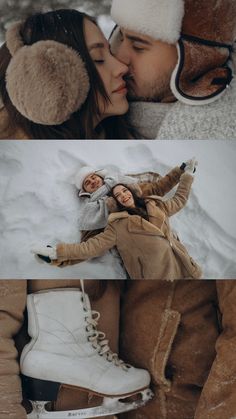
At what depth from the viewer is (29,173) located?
1.83 metres

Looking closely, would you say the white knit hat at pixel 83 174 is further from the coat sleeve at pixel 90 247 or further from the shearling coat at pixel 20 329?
the shearling coat at pixel 20 329

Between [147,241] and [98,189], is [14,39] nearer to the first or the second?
[98,189]

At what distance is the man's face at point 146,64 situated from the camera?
1.78m

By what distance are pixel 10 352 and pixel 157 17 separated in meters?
1.03

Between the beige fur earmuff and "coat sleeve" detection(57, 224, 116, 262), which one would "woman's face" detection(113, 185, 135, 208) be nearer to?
"coat sleeve" detection(57, 224, 116, 262)

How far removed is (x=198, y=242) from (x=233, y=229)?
0.34 ft

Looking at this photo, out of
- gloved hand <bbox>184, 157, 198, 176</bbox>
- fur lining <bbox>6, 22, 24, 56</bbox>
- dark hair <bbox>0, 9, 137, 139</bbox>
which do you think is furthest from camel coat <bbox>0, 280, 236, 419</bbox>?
Answer: fur lining <bbox>6, 22, 24, 56</bbox>

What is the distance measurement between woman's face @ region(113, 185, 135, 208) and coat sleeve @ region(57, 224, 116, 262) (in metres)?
0.08

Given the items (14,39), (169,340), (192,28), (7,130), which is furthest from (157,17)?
(169,340)

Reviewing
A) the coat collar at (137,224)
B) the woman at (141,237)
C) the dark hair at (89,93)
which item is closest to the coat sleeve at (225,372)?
the woman at (141,237)

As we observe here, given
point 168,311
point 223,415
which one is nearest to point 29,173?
point 168,311

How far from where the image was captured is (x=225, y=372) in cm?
186

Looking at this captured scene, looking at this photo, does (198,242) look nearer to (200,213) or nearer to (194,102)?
(200,213)

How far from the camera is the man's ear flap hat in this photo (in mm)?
1750
